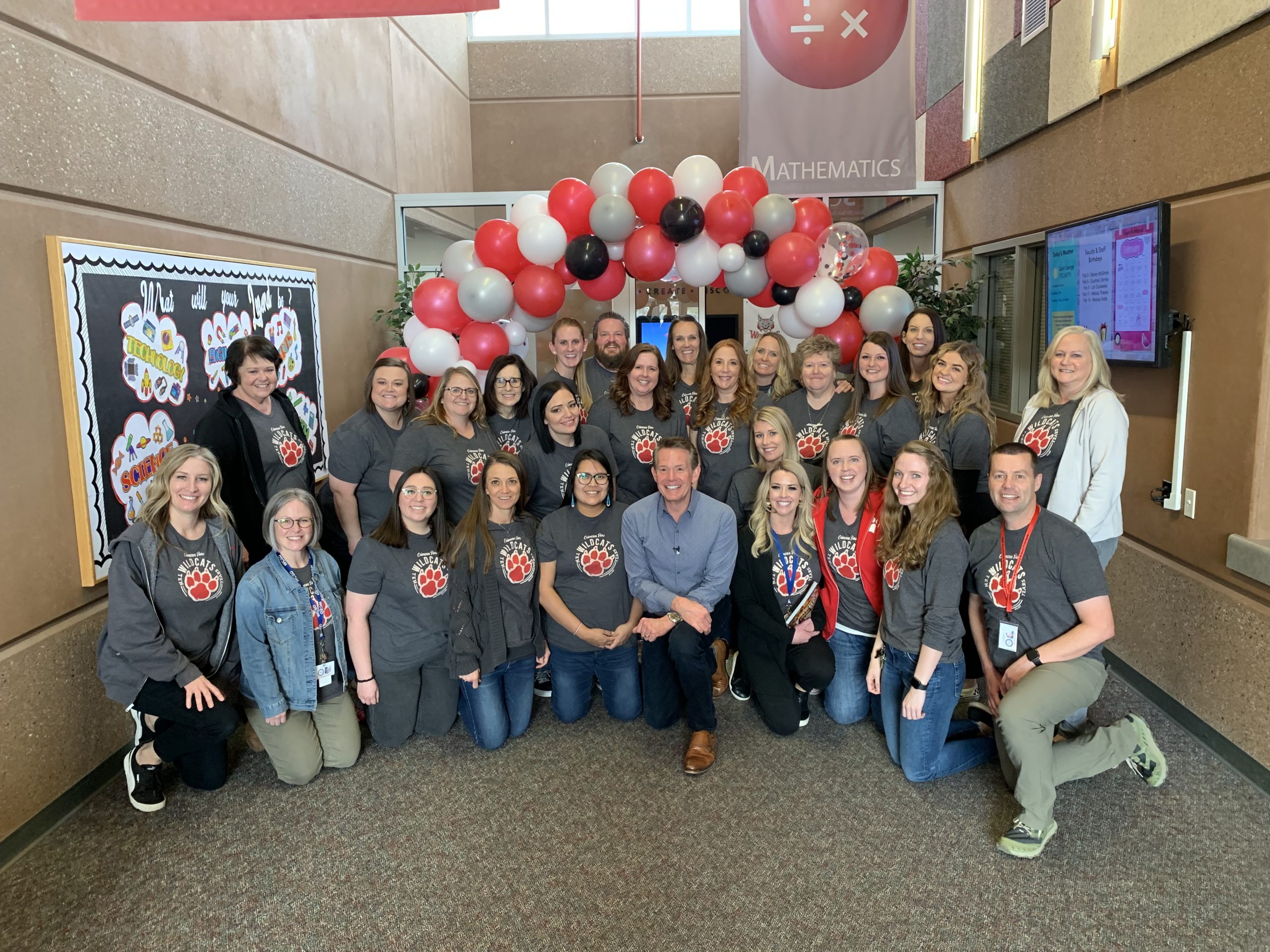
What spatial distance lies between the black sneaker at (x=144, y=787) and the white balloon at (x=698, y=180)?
10.8 feet

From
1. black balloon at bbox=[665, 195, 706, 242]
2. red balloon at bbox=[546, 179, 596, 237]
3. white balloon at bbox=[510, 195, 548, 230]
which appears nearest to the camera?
black balloon at bbox=[665, 195, 706, 242]

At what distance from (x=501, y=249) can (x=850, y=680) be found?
2.68 m

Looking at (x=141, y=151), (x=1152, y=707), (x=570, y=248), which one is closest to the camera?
(x=141, y=151)

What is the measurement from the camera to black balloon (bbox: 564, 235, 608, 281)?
4.03 meters

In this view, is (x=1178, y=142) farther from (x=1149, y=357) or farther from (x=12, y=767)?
(x=12, y=767)

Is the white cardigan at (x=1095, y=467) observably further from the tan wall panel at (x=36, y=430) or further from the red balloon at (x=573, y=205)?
the tan wall panel at (x=36, y=430)

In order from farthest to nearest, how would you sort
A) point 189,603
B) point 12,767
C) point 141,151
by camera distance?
1. point 141,151
2. point 189,603
3. point 12,767

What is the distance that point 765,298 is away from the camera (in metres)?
4.46

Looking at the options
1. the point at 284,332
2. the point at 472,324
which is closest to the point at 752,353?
the point at 472,324

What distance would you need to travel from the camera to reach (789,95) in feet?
15.2

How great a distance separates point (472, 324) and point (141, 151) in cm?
163

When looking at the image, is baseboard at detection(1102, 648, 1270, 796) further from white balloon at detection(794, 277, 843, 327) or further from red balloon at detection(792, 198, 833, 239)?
red balloon at detection(792, 198, 833, 239)

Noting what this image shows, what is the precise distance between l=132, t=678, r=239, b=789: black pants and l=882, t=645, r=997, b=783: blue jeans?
2248mm

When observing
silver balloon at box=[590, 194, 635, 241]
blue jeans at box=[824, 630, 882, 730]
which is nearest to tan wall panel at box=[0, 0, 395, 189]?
silver balloon at box=[590, 194, 635, 241]
